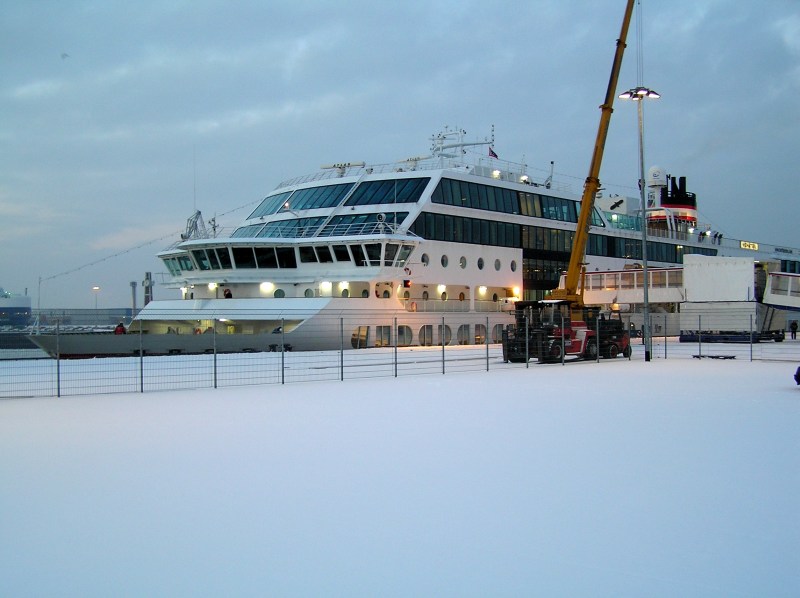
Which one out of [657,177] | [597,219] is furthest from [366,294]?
A: [657,177]

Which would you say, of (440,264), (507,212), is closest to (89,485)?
(440,264)

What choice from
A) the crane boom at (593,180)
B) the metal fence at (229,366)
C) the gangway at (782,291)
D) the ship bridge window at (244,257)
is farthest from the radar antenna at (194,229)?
the gangway at (782,291)

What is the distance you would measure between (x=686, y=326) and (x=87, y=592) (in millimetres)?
39121

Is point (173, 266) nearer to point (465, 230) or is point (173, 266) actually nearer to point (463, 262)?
point (463, 262)

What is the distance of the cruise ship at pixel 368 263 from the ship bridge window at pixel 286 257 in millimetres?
65

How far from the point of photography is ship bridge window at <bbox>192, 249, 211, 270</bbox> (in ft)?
105

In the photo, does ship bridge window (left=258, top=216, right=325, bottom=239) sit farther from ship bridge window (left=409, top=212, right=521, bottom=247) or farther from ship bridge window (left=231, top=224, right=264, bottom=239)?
ship bridge window (left=409, top=212, right=521, bottom=247)

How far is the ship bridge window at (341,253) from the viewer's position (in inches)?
1265

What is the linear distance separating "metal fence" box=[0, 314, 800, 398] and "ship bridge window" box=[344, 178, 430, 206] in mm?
7098

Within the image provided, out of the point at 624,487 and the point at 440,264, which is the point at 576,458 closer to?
the point at 624,487

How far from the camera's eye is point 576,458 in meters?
8.17

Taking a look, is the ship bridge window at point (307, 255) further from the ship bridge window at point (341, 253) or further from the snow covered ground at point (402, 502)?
the snow covered ground at point (402, 502)

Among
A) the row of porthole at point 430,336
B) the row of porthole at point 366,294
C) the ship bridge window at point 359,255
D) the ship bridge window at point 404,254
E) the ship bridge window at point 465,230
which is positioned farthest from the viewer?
the ship bridge window at point 465,230

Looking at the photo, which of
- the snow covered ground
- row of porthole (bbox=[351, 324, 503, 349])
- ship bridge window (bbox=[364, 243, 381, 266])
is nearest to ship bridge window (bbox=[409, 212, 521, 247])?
ship bridge window (bbox=[364, 243, 381, 266])
